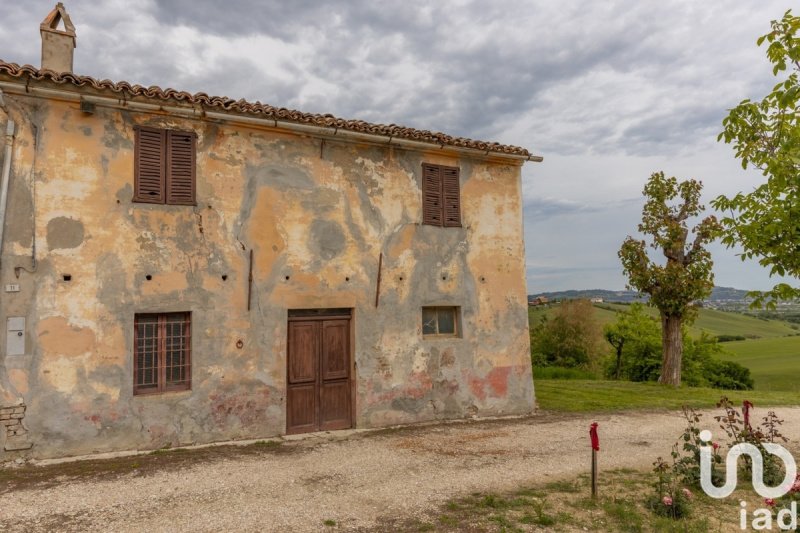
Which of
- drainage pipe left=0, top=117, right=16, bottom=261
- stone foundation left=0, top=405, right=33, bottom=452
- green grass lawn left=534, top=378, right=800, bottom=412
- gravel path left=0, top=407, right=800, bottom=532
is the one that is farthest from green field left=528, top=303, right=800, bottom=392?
drainage pipe left=0, top=117, right=16, bottom=261

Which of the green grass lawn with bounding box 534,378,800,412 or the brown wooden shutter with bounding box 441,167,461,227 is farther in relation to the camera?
the green grass lawn with bounding box 534,378,800,412

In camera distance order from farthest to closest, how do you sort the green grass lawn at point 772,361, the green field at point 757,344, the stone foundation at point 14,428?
1. the green field at point 757,344
2. the green grass lawn at point 772,361
3. the stone foundation at point 14,428

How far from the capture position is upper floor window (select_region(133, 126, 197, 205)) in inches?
340

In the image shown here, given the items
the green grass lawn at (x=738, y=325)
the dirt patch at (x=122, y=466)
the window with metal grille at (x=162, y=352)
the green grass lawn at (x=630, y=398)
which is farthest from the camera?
the green grass lawn at (x=738, y=325)

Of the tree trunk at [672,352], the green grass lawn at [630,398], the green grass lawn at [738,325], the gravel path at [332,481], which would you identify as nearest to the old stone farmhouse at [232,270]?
the gravel path at [332,481]

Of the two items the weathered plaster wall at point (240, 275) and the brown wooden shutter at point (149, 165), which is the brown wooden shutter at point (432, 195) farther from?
the brown wooden shutter at point (149, 165)

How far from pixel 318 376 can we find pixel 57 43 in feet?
24.4

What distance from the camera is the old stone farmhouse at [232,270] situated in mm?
7844

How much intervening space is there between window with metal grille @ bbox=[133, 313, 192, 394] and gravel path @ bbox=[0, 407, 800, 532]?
1.81 meters

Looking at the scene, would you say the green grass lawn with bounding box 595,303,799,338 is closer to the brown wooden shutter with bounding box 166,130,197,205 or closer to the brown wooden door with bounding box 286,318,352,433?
the brown wooden door with bounding box 286,318,352,433

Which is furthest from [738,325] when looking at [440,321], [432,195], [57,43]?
[57,43]

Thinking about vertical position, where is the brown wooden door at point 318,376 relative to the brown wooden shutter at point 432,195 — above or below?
below

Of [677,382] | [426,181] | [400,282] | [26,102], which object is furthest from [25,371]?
[677,382]

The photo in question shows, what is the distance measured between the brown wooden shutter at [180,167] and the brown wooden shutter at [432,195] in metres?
4.67
